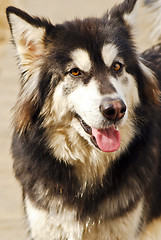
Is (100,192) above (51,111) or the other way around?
the other way around

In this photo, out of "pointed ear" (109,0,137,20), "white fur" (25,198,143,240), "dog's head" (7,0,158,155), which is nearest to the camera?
"dog's head" (7,0,158,155)

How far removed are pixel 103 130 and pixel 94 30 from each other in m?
0.64

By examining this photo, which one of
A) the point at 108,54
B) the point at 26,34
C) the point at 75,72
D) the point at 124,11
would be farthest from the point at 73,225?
the point at 124,11

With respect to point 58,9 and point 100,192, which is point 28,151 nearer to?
Result: point 100,192

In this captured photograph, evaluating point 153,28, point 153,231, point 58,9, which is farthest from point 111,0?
point 153,231

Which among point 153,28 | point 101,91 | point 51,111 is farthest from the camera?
point 153,28

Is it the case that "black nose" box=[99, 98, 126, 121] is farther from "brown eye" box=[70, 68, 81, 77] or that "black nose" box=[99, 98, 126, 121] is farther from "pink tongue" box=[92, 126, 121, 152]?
"brown eye" box=[70, 68, 81, 77]

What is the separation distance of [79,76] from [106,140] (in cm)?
43

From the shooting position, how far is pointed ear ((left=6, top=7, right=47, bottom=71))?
298 cm

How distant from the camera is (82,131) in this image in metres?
3.07

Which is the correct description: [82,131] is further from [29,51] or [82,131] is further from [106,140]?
[29,51]

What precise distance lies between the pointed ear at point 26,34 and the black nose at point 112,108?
61cm

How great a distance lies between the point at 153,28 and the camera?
14.9 ft

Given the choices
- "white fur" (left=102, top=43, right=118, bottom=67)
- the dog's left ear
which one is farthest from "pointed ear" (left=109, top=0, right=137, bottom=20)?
"white fur" (left=102, top=43, right=118, bottom=67)
